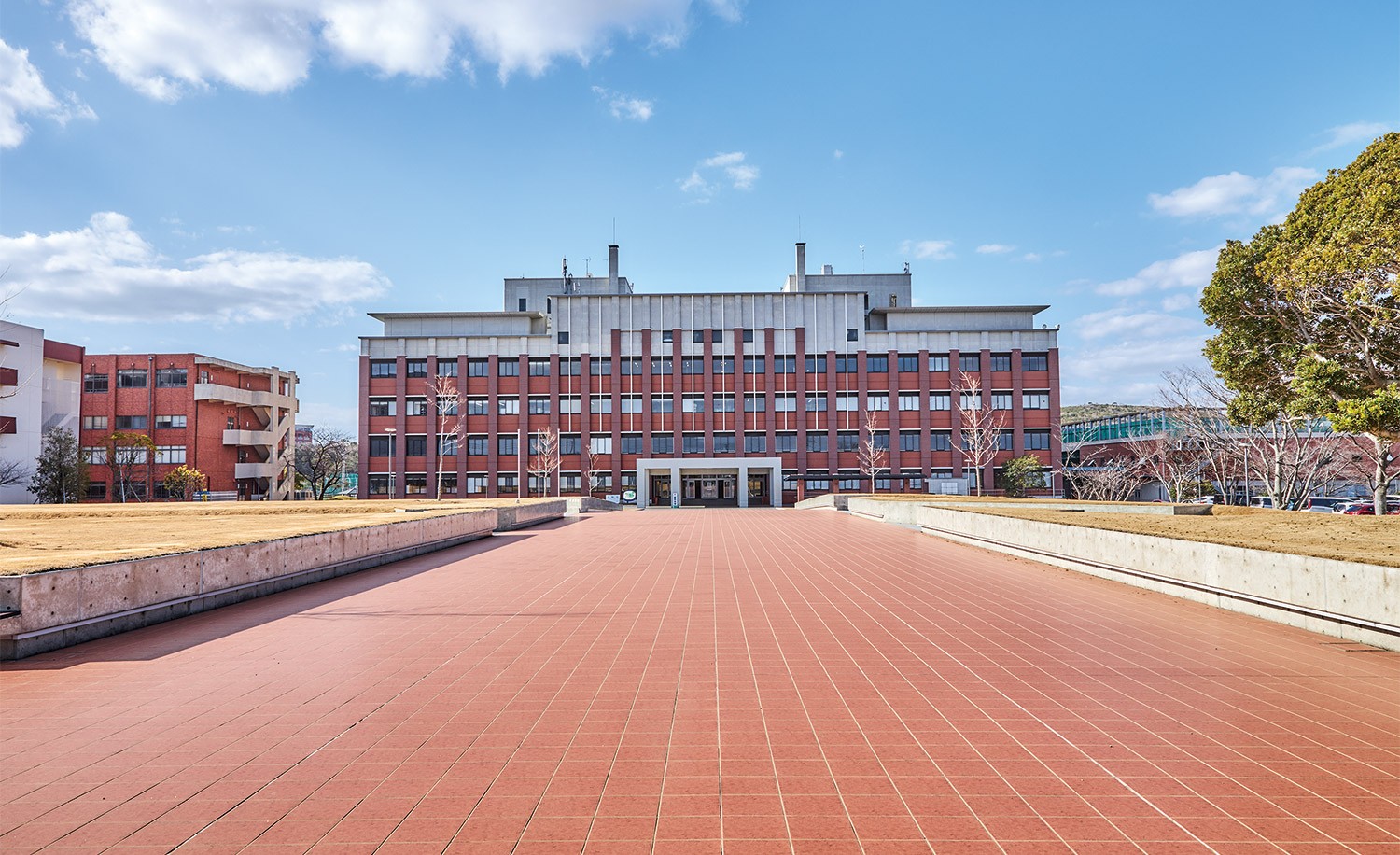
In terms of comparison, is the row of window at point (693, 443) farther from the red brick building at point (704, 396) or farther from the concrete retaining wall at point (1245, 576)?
the concrete retaining wall at point (1245, 576)

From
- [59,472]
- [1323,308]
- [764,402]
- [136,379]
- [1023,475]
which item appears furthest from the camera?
[764,402]

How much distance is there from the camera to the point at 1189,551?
9.41 metres

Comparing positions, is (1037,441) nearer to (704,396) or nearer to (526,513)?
(704,396)

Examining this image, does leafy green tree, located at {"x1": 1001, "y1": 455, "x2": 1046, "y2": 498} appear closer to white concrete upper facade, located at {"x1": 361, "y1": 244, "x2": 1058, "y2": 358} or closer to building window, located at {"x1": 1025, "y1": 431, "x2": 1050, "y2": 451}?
building window, located at {"x1": 1025, "y1": 431, "x2": 1050, "y2": 451}

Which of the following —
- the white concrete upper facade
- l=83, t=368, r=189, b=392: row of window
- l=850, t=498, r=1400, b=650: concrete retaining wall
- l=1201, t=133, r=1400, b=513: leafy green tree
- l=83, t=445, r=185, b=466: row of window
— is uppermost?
the white concrete upper facade

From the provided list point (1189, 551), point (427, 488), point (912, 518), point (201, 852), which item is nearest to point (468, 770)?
point (201, 852)

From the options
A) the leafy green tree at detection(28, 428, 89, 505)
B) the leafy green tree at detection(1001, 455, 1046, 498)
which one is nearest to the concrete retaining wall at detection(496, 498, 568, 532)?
the leafy green tree at detection(1001, 455, 1046, 498)

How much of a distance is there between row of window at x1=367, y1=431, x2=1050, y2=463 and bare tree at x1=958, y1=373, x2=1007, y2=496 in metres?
0.69

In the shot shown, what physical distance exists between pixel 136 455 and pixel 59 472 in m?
7.01

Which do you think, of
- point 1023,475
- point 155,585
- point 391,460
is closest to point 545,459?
point 391,460

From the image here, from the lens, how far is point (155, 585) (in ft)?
26.7

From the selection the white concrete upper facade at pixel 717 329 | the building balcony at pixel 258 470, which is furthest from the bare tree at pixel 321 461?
the white concrete upper facade at pixel 717 329

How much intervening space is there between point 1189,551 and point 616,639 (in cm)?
786

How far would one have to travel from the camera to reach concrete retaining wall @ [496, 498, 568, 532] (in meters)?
21.9
